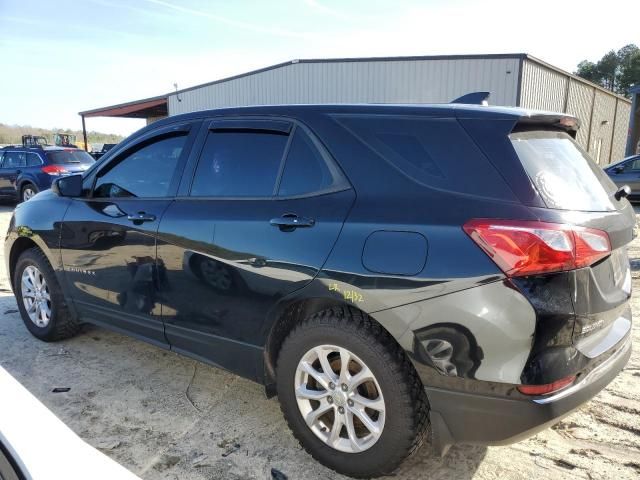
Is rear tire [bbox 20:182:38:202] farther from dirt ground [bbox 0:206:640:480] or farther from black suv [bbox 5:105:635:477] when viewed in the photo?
black suv [bbox 5:105:635:477]

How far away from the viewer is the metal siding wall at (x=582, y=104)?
2350 cm

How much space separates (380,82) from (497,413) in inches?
711

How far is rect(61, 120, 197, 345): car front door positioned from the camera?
10.6 feet

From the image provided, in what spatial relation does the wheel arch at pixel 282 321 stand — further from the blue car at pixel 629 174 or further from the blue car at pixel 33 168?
the blue car at pixel 629 174

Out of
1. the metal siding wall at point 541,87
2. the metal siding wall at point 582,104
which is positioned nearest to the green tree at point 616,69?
the metal siding wall at point 582,104

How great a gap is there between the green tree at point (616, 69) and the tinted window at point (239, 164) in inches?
2828

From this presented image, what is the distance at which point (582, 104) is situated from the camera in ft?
83.8

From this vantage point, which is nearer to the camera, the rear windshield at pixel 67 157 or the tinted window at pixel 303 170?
the tinted window at pixel 303 170

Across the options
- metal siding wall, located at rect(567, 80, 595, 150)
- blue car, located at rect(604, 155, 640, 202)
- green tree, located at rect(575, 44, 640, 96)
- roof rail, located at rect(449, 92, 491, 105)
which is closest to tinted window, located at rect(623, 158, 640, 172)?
blue car, located at rect(604, 155, 640, 202)

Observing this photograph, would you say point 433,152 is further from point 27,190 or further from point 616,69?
point 616,69

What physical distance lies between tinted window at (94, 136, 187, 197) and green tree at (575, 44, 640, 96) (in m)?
71.8

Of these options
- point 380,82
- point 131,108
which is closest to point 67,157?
point 380,82

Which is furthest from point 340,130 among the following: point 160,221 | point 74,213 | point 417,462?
point 74,213

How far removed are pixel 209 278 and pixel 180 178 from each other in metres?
0.74
